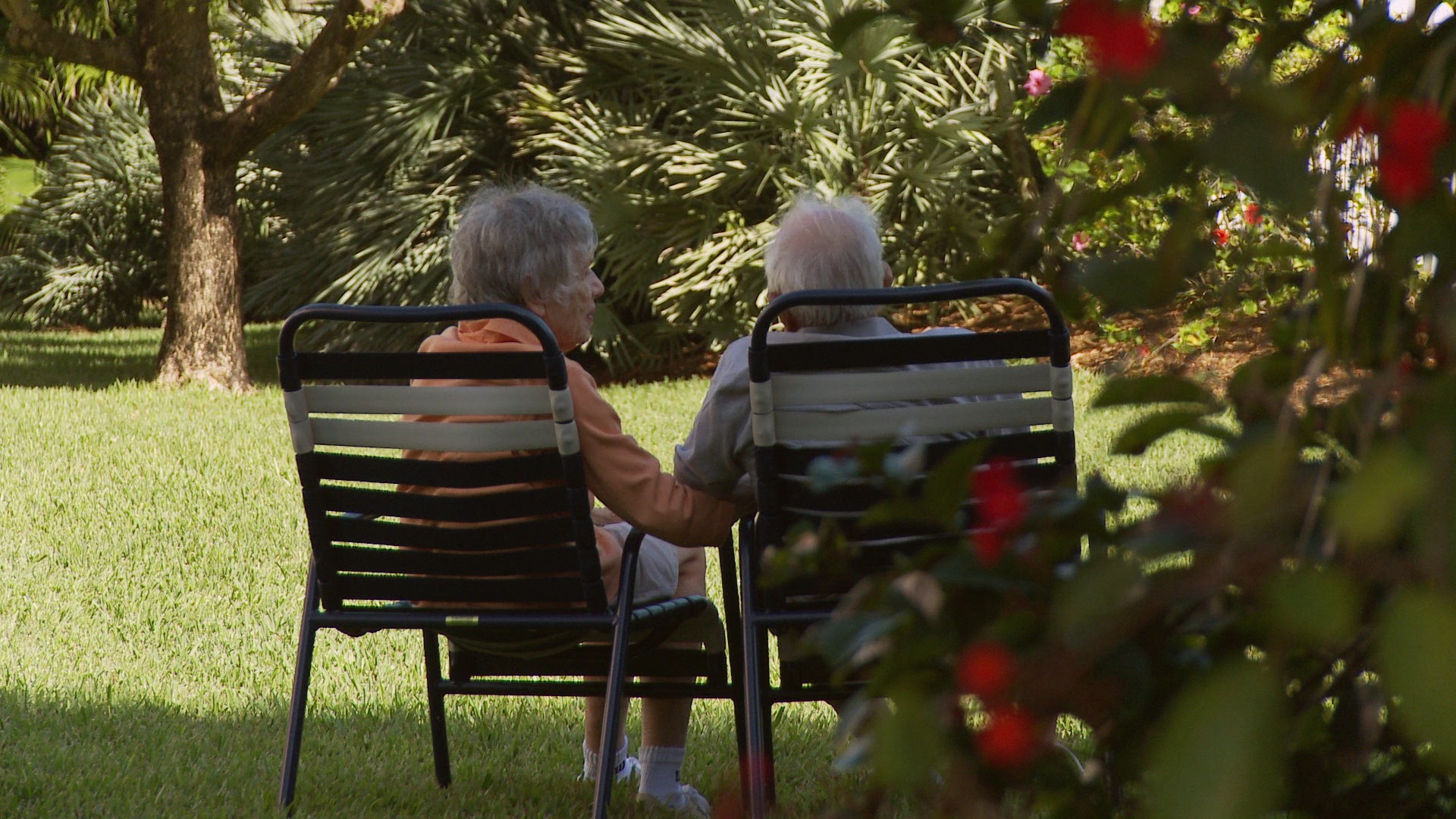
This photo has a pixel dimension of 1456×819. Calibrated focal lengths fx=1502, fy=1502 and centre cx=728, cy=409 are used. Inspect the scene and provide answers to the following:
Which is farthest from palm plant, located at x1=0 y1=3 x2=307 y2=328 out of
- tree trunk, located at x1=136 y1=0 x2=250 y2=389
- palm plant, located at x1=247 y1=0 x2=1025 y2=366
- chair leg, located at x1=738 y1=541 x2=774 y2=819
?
chair leg, located at x1=738 y1=541 x2=774 y2=819

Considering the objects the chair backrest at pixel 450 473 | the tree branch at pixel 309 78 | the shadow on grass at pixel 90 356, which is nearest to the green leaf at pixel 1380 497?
the chair backrest at pixel 450 473

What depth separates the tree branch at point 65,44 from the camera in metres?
9.28

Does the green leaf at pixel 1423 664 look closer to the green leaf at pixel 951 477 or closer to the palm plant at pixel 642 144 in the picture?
the green leaf at pixel 951 477

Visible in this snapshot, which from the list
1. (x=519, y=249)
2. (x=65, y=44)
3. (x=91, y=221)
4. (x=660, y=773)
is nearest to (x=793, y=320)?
(x=519, y=249)

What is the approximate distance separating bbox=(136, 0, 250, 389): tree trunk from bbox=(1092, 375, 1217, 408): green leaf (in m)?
10.5

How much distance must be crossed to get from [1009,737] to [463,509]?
2.00 metres

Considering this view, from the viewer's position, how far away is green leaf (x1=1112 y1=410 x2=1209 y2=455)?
0.69 metres

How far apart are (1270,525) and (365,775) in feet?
9.46

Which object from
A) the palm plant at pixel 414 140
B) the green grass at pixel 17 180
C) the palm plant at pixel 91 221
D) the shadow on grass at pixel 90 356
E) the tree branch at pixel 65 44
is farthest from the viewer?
the palm plant at pixel 91 221

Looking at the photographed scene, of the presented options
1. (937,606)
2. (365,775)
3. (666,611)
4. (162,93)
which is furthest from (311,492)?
(162,93)

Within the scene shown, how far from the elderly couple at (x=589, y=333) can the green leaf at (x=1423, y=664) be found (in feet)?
6.69

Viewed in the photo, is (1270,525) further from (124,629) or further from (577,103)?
(577,103)

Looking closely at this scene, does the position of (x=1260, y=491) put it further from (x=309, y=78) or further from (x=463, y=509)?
(x=309, y=78)

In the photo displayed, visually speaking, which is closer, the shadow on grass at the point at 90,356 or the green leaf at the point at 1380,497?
the green leaf at the point at 1380,497
